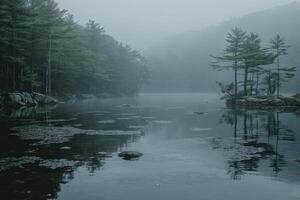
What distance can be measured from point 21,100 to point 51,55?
14.7 m

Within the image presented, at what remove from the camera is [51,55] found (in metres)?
61.4

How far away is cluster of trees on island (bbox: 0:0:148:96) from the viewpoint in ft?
154

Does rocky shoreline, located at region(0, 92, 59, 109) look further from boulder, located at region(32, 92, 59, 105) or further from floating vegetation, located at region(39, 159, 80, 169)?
floating vegetation, located at region(39, 159, 80, 169)

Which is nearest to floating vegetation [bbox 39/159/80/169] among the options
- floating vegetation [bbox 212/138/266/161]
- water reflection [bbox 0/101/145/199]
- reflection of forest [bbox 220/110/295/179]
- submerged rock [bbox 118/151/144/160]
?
water reflection [bbox 0/101/145/199]

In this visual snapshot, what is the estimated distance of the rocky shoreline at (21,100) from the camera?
4634 centimetres

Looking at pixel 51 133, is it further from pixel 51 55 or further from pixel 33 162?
pixel 51 55

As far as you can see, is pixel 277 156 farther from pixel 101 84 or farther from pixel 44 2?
pixel 101 84

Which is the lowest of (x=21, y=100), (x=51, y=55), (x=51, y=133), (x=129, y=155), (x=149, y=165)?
(x=149, y=165)

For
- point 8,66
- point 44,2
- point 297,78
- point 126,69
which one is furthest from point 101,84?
point 297,78

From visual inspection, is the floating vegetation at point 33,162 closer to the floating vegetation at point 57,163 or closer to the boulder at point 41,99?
the floating vegetation at point 57,163

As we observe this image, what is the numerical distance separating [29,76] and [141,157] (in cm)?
4226

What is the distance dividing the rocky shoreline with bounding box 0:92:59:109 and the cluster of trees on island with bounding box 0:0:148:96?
196 centimetres

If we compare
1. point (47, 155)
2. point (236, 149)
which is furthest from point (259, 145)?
point (47, 155)

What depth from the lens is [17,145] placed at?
18531mm
